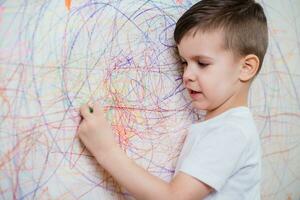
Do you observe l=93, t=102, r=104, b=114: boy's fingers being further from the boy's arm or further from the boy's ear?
the boy's ear

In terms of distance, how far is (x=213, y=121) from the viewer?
0.80 m

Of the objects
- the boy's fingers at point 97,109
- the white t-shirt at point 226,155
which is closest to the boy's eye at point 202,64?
the white t-shirt at point 226,155

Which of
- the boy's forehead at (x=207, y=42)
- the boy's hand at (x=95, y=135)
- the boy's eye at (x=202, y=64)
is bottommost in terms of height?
the boy's hand at (x=95, y=135)

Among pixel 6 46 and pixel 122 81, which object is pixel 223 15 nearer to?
pixel 122 81

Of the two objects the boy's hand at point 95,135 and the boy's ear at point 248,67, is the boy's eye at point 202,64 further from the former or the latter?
the boy's hand at point 95,135

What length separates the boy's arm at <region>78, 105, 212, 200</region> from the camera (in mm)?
712

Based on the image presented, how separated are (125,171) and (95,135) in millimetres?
87

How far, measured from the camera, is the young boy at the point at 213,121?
0.72 meters

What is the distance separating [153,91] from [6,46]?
1.00ft

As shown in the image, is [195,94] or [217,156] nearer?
[217,156]

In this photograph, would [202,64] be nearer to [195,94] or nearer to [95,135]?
[195,94]

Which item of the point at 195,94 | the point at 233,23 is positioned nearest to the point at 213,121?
the point at 195,94

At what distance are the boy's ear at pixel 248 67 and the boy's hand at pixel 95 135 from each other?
29 centimetres

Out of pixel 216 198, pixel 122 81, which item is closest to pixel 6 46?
pixel 122 81
